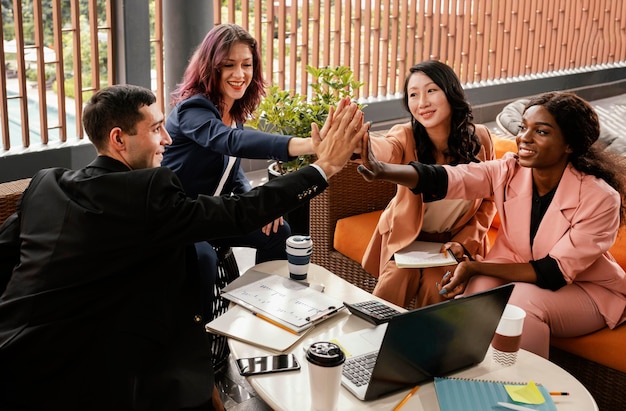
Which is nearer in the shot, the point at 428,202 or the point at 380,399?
the point at 380,399

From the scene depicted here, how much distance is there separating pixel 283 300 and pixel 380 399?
590mm

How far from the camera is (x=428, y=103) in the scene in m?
3.12

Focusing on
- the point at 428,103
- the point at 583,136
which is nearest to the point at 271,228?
the point at 428,103

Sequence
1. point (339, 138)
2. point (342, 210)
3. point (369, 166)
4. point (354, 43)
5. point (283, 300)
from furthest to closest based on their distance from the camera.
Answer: point (354, 43) → point (342, 210) → point (369, 166) → point (339, 138) → point (283, 300)

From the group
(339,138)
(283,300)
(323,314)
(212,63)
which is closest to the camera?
(323,314)

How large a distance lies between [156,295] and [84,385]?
0.28 m

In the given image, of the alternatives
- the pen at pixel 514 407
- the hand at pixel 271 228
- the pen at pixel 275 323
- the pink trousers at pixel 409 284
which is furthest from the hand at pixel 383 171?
the pen at pixel 514 407

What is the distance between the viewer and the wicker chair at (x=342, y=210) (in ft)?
11.7

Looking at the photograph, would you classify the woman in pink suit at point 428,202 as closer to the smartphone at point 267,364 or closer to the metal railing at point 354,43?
the smartphone at point 267,364

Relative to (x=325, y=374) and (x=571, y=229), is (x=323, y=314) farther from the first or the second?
(x=571, y=229)

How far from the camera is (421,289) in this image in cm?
306

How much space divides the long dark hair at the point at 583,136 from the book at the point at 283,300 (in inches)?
39.2

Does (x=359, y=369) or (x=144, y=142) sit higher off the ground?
(x=144, y=142)

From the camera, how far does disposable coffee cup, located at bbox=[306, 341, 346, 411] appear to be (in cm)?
180
